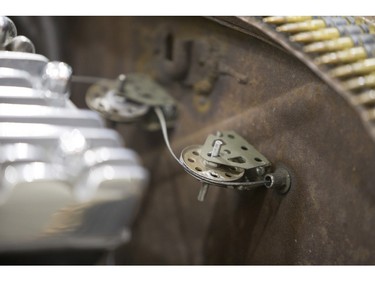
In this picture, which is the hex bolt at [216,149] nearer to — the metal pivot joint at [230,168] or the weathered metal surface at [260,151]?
the metal pivot joint at [230,168]

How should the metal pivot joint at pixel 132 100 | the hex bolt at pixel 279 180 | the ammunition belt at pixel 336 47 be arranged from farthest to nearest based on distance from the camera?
the metal pivot joint at pixel 132 100, the hex bolt at pixel 279 180, the ammunition belt at pixel 336 47

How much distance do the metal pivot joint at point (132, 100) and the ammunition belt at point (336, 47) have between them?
442mm

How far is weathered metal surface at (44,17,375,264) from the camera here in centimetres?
94

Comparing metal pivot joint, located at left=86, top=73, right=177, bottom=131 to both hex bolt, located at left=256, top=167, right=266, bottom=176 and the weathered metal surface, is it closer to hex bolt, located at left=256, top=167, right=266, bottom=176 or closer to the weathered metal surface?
the weathered metal surface

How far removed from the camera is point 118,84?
1.46 m

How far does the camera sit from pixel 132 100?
1.47 m

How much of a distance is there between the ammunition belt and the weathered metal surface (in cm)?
5

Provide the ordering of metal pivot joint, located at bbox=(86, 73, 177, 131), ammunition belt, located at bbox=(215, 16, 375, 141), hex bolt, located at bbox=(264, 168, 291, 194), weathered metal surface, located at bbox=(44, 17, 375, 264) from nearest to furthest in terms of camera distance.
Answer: ammunition belt, located at bbox=(215, 16, 375, 141)
weathered metal surface, located at bbox=(44, 17, 375, 264)
hex bolt, located at bbox=(264, 168, 291, 194)
metal pivot joint, located at bbox=(86, 73, 177, 131)

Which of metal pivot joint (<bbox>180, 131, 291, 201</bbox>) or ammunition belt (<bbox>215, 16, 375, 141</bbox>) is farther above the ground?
ammunition belt (<bbox>215, 16, 375, 141</bbox>)

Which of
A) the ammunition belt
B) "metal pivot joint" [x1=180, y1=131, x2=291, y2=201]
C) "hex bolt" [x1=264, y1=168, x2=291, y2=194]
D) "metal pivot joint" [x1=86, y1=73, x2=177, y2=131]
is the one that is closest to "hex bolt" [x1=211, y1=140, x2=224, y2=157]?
"metal pivot joint" [x1=180, y1=131, x2=291, y2=201]

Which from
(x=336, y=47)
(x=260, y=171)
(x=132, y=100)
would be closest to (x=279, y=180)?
(x=260, y=171)

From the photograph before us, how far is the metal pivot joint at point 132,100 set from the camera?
4.71 feet

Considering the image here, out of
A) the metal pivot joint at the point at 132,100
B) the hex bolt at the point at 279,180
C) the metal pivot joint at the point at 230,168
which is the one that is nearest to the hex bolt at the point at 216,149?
the metal pivot joint at the point at 230,168

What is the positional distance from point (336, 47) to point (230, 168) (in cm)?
30
